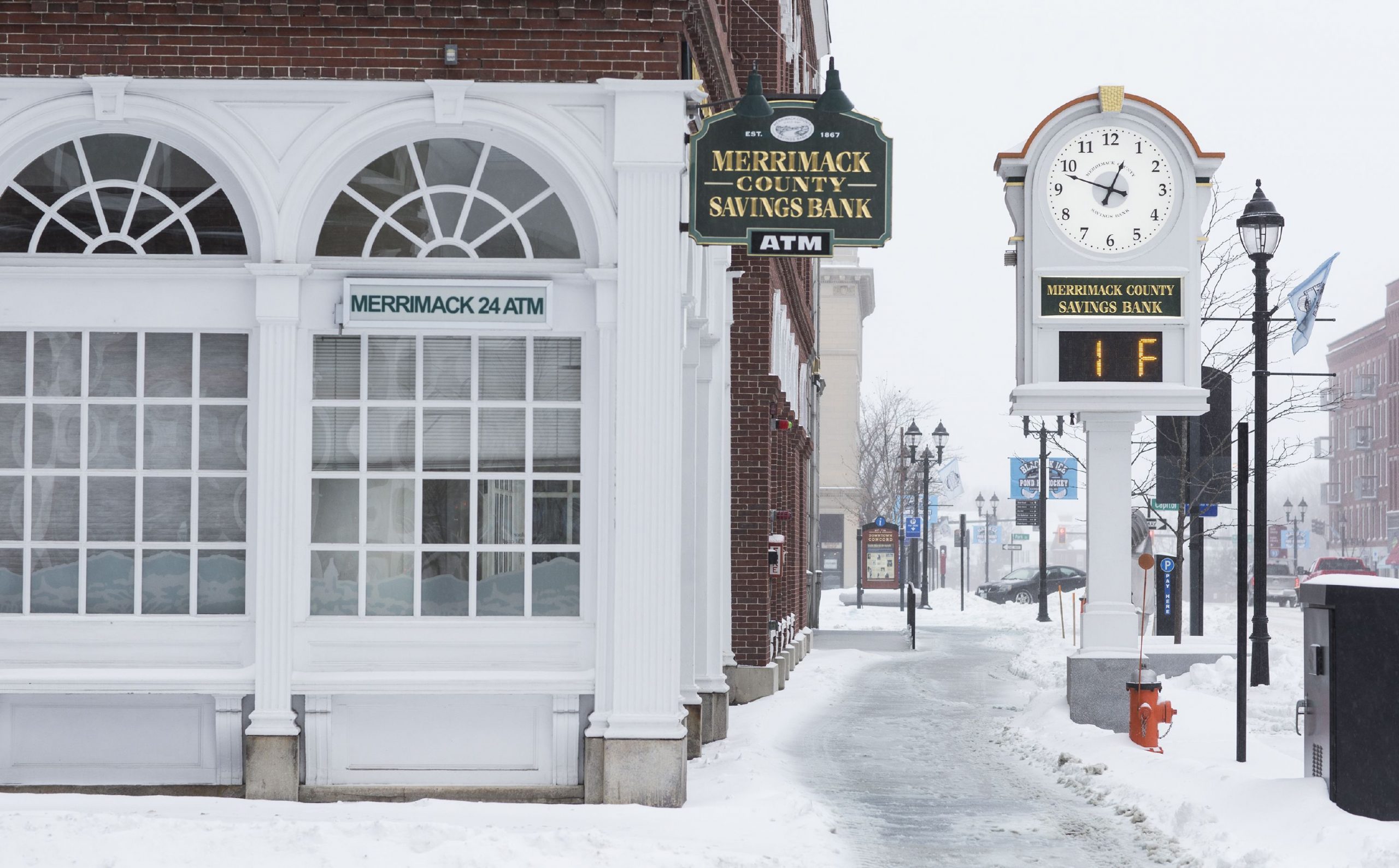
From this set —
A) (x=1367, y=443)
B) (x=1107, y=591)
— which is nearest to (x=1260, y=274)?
(x=1107, y=591)

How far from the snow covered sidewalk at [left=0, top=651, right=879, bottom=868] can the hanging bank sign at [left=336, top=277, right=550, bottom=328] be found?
340 cm

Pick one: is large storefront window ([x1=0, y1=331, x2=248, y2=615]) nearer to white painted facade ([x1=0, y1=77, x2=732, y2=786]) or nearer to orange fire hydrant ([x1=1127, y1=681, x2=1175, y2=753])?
white painted facade ([x1=0, y1=77, x2=732, y2=786])

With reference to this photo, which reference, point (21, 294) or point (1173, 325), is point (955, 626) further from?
point (21, 294)

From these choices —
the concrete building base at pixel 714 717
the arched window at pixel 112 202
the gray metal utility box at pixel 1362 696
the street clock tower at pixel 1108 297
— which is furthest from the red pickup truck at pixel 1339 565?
the arched window at pixel 112 202

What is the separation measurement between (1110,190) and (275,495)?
31.1 ft

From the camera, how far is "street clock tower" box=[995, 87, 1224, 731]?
16078 millimetres

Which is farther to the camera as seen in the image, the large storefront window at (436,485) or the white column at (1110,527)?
the white column at (1110,527)

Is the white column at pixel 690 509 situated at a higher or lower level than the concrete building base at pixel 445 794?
higher

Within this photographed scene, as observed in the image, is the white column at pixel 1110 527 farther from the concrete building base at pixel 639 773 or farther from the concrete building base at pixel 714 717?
the concrete building base at pixel 639 773

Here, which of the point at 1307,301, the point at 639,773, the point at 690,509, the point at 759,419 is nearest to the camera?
the point at 639,773

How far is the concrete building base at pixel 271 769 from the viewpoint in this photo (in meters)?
11.2

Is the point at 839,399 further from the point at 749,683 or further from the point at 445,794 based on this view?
the point at 445,794

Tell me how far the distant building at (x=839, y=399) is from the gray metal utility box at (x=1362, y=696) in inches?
2888

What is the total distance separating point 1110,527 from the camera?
16688 millimetres
